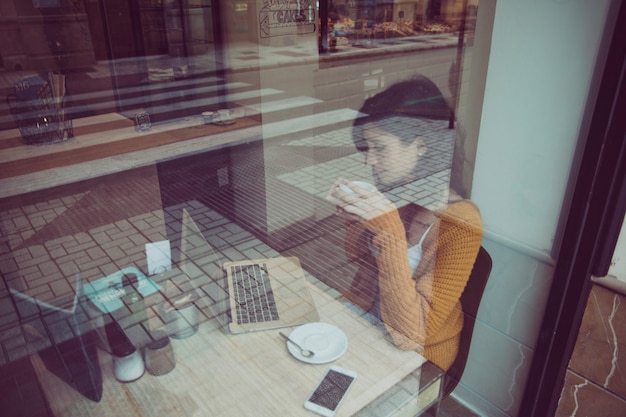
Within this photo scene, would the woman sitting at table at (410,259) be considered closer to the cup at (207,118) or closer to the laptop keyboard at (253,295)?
the laptop keyboard at (253,295)

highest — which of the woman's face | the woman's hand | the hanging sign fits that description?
the hanging sign

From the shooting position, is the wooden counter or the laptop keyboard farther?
the wooden counter

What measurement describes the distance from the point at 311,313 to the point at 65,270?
2.23 m

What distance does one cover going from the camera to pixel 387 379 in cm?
126

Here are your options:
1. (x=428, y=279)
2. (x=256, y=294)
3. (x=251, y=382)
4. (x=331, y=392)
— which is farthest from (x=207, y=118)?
(x=331, y=392)

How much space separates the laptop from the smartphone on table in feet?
0.83

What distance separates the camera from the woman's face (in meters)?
1.83

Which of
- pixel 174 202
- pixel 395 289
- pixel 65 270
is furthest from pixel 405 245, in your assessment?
pixel 174 202

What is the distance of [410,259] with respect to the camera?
165 cm

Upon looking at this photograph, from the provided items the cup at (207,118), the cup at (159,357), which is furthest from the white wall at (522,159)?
the cup at (207,118)

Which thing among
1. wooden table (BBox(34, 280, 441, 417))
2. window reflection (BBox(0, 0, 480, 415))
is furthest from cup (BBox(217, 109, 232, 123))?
wooden table (BBox(34, 280, 441, 417))

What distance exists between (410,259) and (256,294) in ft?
1.99

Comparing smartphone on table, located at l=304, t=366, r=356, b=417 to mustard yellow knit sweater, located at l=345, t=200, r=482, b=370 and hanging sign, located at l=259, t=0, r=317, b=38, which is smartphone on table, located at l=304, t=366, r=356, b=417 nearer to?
mustard yellow knit sweater, located at l=345, t=200, r=482, b=370

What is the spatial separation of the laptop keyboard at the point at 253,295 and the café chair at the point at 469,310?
666mm
